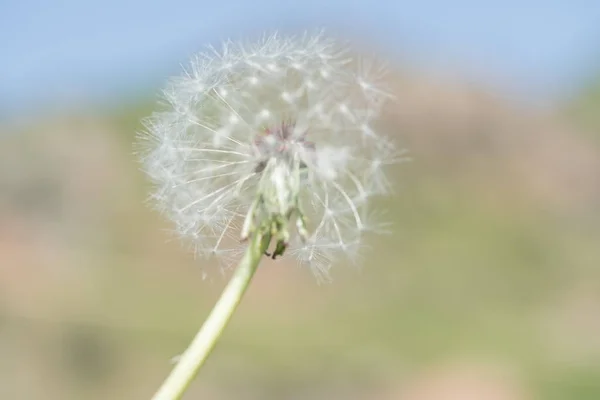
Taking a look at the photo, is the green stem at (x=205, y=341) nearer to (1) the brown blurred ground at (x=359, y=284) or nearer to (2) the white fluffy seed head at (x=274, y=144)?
(2) the white fluffy seed head at (x=274, y=144)

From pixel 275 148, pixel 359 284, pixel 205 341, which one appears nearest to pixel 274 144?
pixel 275 148

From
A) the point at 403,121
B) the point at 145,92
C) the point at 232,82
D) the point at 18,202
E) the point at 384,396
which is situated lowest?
the point at 232,82

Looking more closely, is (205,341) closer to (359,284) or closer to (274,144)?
(274,144)

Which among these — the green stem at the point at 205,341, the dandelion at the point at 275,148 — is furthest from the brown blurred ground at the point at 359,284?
the green stem at the point at 205,341

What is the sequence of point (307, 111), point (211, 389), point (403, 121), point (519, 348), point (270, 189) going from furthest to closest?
1. point (403, 121)
2. point (519, 348)
3. point (211, 389)
4. point (307, 111)
5. point (270, 189)

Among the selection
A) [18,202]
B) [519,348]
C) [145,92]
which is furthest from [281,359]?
[145,92]

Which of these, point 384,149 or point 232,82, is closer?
point 384,149

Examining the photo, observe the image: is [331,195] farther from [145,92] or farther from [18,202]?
[145,92]

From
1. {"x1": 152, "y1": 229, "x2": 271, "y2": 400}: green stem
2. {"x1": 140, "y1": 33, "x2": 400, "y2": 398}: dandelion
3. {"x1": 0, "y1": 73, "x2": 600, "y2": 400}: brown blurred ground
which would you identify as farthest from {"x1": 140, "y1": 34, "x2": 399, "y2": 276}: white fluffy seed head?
{"x1": 0, "y1": 73, "x2": 600, "y2": 400}: brown blurred ground
